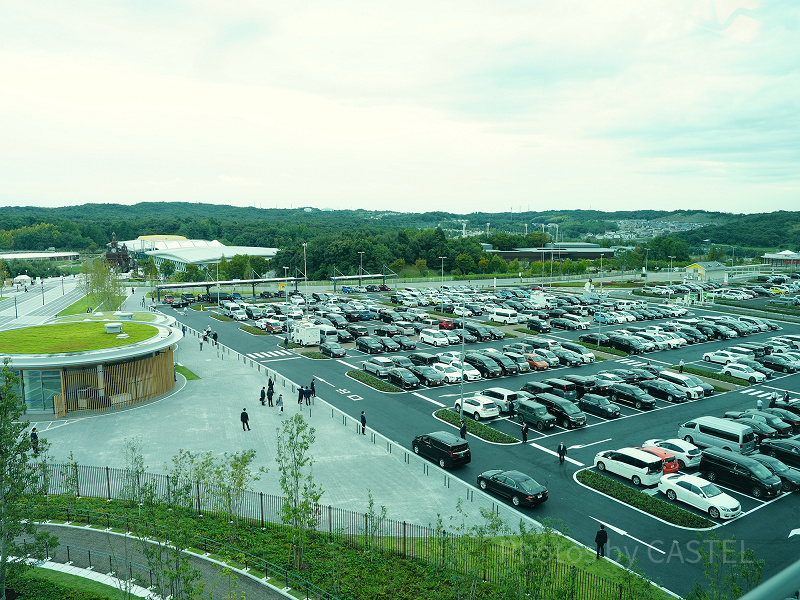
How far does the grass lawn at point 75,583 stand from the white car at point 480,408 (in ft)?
71.2

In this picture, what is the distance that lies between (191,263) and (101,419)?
372 ft

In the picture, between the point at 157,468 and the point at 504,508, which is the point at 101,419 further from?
the point at 504,508

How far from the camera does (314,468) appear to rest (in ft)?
84.7

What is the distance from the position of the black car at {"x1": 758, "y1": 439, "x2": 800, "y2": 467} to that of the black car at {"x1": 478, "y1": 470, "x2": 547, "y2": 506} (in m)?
13.0

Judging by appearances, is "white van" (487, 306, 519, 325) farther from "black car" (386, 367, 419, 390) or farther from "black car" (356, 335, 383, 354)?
"black car" (386, 367, 419, 390)

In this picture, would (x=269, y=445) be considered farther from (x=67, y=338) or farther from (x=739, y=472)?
(x=739, y=472)

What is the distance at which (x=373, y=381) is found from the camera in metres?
41.5

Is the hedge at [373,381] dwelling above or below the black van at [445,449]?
below

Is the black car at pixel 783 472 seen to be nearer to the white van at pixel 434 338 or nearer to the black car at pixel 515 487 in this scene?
the black car at pixel 515 487

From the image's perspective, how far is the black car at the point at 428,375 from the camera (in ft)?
135

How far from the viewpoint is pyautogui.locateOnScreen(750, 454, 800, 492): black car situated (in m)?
24.5

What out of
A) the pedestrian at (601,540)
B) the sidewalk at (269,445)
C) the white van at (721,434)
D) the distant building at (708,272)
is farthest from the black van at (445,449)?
the distant building at (708,272)

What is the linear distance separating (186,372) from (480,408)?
24.4 meters

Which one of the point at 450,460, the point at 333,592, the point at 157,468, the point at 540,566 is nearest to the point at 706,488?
the point at 450,460
